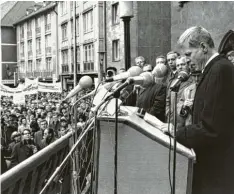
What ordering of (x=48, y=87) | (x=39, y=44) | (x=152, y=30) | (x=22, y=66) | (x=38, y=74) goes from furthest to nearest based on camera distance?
(x=22, y=66), (x=39, y=44), (x=38, y=74), (x=152, y=30), (x=48, y=87)

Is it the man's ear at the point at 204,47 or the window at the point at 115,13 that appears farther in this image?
the window at the point at 115,13

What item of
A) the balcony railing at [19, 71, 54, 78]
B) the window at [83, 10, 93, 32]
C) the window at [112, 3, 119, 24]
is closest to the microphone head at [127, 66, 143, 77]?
the window at [112, 3, 119, 24]

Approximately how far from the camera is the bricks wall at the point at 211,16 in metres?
9.49

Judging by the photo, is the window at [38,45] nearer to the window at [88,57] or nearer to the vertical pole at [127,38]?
the window at [88,57]

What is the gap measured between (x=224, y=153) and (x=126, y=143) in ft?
2.03

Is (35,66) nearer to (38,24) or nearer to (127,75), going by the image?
(38,24)

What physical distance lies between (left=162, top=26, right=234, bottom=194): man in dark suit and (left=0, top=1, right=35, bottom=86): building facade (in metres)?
36.5

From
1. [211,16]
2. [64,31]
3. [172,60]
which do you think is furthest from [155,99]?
[64,31]

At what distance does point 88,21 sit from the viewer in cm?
2817

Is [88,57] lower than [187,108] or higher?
higher

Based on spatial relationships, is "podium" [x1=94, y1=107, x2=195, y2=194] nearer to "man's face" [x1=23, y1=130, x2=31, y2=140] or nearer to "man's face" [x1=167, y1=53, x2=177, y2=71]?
"man's face" [x1=167, y1=53, x2=177, y2=71]

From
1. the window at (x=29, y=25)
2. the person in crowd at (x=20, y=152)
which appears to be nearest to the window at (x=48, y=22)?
the window at (x=29, y=25)

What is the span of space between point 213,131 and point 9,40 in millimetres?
45995

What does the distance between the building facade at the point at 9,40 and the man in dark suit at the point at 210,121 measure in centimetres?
3647
